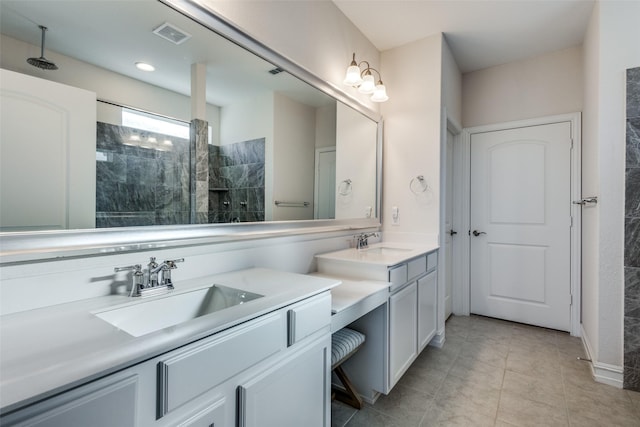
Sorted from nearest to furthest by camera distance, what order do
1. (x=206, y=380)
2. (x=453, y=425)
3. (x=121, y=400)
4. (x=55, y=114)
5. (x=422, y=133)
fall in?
(x=121, y=400) < (x=206, y=380) < (x=55, y=114) < (x=453, y=425) < (x=422, y=133)

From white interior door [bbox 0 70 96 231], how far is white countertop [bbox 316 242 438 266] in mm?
1350

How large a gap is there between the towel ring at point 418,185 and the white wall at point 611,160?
A: 1.15 meters

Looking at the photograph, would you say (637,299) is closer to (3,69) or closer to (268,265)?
(268,265)

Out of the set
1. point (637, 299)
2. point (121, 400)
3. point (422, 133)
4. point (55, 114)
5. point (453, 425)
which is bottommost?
point (453, 425)

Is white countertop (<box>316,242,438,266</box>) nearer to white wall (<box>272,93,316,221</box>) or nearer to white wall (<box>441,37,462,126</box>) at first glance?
white wall (<box>272,93,316,221</box>)

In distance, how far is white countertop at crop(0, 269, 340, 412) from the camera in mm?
539

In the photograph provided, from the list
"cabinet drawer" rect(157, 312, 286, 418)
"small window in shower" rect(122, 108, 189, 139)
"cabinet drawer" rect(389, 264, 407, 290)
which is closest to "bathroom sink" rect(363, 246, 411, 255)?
"cabinet drawer" rect(389, 264, 407, 290)

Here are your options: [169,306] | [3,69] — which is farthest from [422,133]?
[3,69]

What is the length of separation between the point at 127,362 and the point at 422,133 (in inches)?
104

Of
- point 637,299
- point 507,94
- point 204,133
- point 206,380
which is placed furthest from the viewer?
point 507,94

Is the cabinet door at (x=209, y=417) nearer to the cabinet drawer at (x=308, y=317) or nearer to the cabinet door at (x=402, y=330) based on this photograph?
the cabinet drawer at (x=308, y=317)

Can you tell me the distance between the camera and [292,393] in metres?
1.10

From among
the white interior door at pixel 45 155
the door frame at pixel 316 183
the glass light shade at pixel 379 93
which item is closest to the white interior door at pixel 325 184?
the door frame at pixel 316 183

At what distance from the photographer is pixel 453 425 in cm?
167
